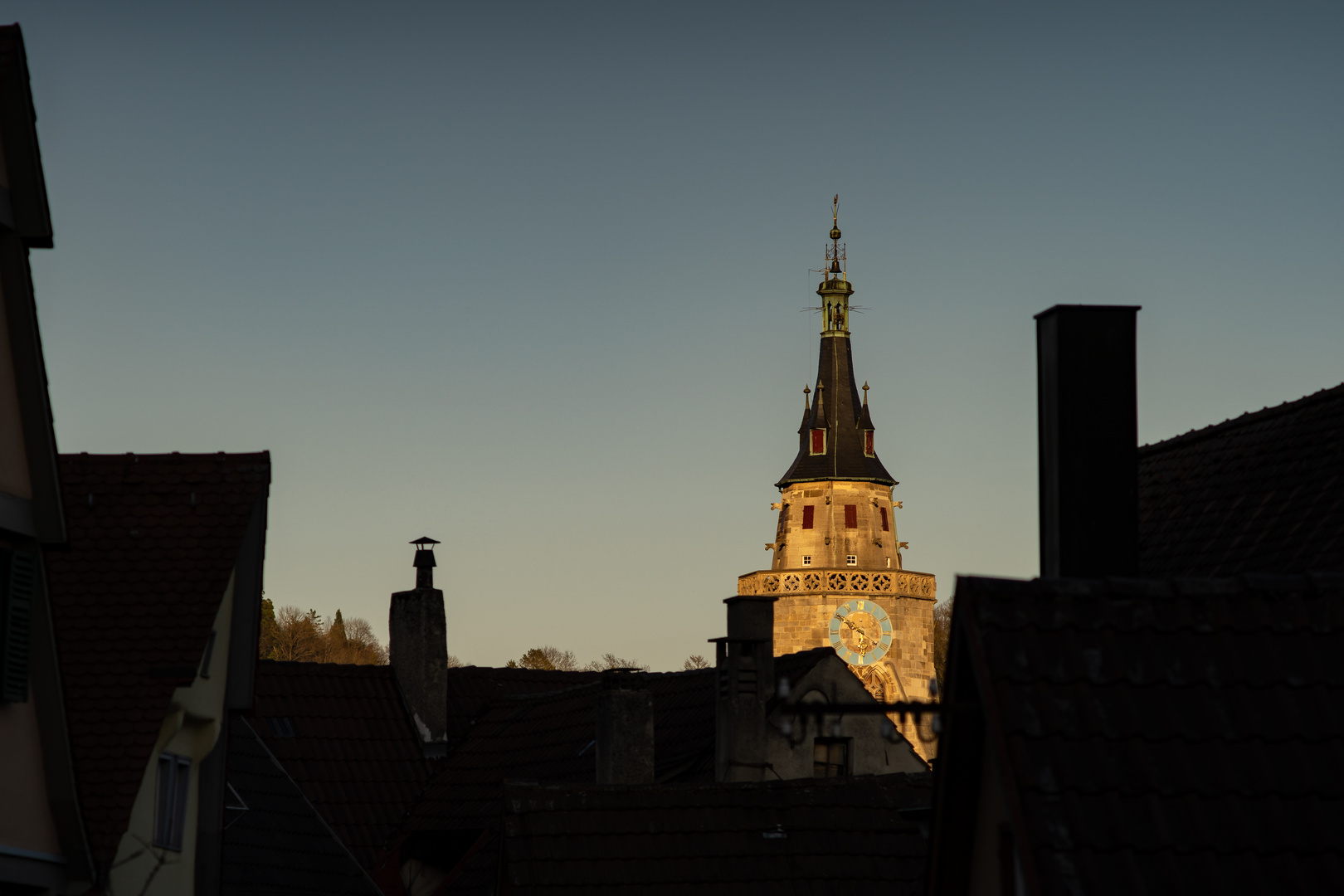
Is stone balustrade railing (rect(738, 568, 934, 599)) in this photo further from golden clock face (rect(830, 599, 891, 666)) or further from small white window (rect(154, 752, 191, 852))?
small white window (rect(154, 752, 191, 852))

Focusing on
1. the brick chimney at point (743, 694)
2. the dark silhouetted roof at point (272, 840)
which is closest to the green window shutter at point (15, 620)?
the dark silhouetted roof at point (272, 840)

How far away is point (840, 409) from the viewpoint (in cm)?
9912

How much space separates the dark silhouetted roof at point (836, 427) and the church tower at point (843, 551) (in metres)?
0.05

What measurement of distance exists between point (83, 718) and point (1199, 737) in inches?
339

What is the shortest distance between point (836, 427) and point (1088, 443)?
88.3 metres

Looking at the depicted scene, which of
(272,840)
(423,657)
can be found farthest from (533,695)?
(272,840)

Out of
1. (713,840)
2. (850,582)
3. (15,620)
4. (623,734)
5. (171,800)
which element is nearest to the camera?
(15,620)

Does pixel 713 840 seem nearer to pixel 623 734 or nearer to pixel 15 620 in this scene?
pixel 623 734

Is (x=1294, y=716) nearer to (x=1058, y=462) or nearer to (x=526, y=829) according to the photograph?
(x=1058, y=462)

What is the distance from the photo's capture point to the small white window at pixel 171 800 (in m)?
15.3

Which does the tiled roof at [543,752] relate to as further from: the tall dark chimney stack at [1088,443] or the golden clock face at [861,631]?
the golden clock face at [861,631]

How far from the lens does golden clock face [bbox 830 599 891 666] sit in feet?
314

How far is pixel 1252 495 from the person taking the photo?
15.7 metres

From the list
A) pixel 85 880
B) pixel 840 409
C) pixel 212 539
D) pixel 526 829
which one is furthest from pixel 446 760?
pixel 840 409
